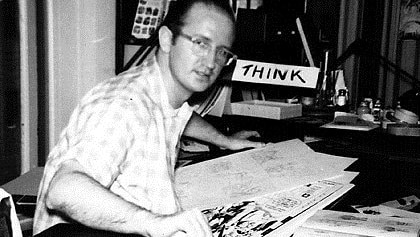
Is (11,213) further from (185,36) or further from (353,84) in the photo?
(353,84)

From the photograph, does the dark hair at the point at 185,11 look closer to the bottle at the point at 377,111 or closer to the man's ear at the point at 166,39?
the man's ear at the point at 166,39

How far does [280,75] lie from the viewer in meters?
1.45

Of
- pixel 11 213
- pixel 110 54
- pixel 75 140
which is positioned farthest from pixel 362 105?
pixel 11 213

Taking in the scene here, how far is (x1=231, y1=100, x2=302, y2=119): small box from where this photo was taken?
5.47 ft

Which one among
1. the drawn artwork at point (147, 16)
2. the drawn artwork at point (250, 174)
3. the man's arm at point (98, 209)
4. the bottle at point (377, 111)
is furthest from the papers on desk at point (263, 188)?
the drawn artwork at point (147, 16)

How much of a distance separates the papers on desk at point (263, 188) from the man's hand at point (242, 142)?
0.59 feet

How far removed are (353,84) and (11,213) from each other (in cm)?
340

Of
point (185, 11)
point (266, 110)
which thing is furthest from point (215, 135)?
Result: point (185, 11)

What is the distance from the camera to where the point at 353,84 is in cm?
363

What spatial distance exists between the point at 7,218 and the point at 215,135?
1.03 metres

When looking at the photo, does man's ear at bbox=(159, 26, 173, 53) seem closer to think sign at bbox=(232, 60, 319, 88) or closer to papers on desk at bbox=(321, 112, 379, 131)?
think sign at bbox=(232, 60, 319, 88)

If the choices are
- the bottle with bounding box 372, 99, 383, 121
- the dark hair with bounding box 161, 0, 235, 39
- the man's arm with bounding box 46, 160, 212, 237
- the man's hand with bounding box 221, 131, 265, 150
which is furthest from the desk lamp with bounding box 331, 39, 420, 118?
the man's arm with bounding box 46, 160, 212, 237

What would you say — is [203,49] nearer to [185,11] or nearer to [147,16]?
[185,11]

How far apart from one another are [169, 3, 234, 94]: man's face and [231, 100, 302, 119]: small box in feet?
1.99
